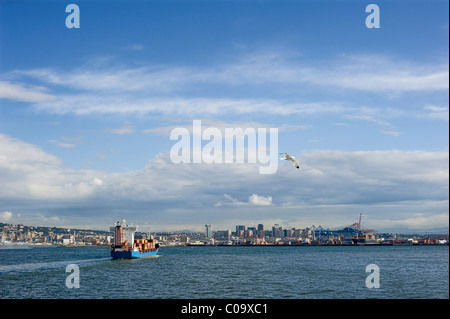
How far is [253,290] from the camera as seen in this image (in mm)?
43188
